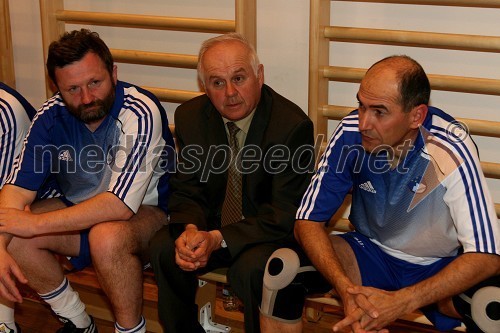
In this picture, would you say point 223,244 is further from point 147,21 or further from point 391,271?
point 147,21

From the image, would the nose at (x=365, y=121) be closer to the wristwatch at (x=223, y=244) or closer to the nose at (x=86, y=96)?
the wristwatch at (x=223, y=244)

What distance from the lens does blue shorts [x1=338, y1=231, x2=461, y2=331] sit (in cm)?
232

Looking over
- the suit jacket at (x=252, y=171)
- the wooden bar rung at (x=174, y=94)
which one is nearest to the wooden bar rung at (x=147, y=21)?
the wooden bar rung at (x=174, y=94)

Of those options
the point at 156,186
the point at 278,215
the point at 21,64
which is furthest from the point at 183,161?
the point at 21,64

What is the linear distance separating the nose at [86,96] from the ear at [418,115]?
1.13 m

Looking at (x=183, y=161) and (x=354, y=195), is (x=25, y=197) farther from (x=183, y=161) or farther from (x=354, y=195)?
(x=354, y=195)

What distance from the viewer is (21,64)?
3592 mm

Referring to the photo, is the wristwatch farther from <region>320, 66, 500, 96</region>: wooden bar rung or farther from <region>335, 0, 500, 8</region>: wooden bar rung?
<region>335, 0, 500, 8</region>: wooden bar rung

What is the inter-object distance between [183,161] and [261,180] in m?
0.29

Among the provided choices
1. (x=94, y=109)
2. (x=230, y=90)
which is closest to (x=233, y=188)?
Result: (x=230, y=90)

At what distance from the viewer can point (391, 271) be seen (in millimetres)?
2381

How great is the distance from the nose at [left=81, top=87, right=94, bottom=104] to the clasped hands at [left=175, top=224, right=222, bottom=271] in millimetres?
604

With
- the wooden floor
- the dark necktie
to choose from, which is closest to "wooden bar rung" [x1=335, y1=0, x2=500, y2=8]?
the dark necktie

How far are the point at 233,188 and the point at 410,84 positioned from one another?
766mm
